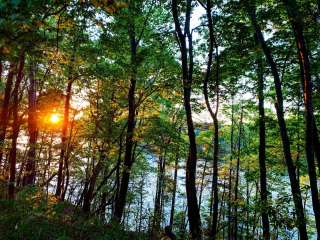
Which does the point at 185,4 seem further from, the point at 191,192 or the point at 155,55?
the point at 191,192

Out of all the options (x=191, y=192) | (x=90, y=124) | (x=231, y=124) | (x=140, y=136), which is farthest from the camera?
(x=231, y=124)

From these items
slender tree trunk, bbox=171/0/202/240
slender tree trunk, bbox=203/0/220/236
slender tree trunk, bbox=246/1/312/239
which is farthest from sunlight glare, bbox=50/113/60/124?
slender tree trunk, bbox=246/1/312/239

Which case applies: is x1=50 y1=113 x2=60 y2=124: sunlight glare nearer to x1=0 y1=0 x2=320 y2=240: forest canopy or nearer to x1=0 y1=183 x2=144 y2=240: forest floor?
x1=0 y1=0 x2=320 y2=240: forest canopy

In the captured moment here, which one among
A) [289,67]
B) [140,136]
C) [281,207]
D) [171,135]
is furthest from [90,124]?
[281,207]

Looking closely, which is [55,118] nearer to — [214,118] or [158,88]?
[158,88]

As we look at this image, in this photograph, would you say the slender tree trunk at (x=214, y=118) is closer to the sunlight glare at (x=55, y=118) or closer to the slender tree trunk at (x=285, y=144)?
the slender tree trunk at (x=285, y=144)

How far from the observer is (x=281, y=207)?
30.1 feet

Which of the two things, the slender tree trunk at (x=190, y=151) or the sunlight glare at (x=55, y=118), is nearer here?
the slender tree trunk at (x=190, y=151)

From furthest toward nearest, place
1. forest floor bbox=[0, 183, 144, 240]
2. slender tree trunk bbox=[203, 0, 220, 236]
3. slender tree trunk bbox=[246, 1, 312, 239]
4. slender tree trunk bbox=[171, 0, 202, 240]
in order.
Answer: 1. slender tree trunk bbox=[203, 0, 220, 236]
2. slender tree trunk bbox=[171, 0, 202, 240]
3. slender tree trunk bbox=[246, 1, 312, 239]
4. forest floor bbox=[0, 183, 144, 240]

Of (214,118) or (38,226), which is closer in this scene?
(38,226)

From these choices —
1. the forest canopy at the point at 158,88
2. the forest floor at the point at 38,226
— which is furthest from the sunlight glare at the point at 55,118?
Answer: the forest floor at the point at 38,226

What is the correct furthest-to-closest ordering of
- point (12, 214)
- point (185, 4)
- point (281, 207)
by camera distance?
1. point (185, 4)
2. point (12, 214)
3. point (281, 207)

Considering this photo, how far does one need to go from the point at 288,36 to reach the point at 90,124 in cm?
1272

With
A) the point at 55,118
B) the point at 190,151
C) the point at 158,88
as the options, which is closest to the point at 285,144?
the point at 190,151
